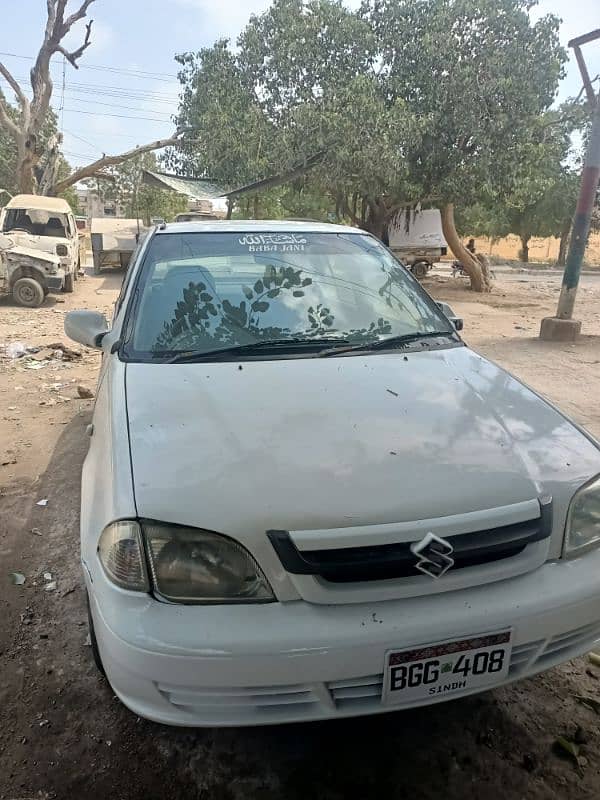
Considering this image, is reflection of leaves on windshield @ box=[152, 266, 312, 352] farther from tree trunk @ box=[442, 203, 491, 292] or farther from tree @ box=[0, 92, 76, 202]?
tree @ box=[0, 92, 76, 202]

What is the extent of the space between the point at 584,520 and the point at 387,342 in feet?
3.83

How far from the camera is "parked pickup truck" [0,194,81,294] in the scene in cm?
1244

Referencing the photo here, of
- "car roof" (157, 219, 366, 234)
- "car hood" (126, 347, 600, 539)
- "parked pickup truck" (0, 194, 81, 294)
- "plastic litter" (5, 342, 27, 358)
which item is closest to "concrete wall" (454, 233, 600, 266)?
"parked pickup truck" (0, 194, 81, 294)

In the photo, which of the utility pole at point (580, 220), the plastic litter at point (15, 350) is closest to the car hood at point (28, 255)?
the plastic litter at point (15, 350)

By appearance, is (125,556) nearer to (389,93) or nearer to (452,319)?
(452,319)

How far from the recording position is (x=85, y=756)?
1.92m

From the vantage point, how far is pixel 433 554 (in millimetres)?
1611

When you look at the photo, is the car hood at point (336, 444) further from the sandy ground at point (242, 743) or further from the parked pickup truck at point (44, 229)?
the parked pickup truck at point (44, 229)

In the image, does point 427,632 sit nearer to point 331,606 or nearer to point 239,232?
point 331,606

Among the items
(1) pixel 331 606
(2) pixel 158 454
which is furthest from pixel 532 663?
(2) pixel 158 454

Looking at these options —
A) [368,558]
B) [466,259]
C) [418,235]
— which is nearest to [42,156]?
[418,235]

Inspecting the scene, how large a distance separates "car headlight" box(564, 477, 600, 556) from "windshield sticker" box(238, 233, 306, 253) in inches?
75.8

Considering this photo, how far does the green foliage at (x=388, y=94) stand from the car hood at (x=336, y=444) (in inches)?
452

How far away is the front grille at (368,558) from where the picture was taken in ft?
5.17
